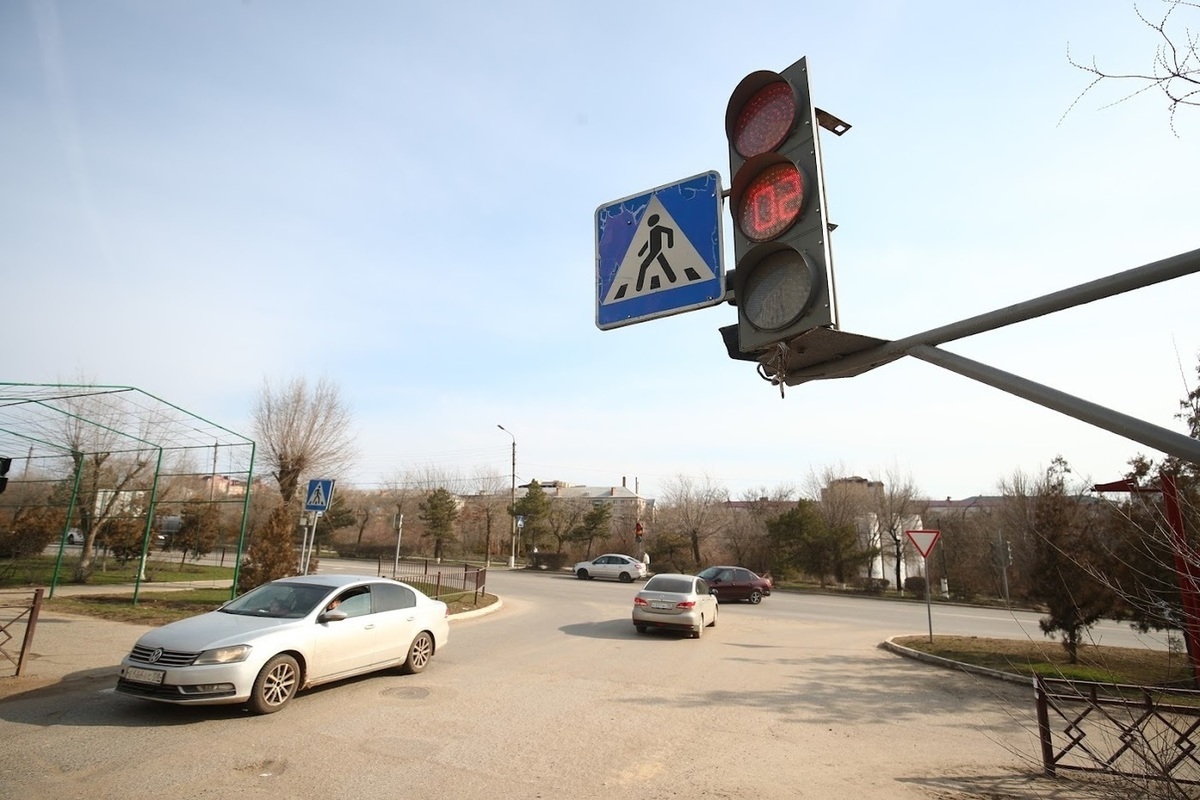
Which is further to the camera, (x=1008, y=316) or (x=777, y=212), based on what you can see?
(x=777, y=212)

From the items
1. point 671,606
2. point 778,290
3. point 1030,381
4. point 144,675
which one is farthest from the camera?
point 671,606

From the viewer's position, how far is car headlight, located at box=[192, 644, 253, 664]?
260 inches

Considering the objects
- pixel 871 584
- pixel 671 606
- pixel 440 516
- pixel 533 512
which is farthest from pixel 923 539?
pixel 440 516

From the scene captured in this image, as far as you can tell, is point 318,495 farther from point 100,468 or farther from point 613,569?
point 613,569

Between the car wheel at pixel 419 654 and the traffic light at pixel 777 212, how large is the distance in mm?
8219

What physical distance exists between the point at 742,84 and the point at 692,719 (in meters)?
7.03

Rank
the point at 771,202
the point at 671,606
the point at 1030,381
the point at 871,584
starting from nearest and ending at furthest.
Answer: the point at 1030,381
the point at 771,202
the point at 671,606
the point at 871,584

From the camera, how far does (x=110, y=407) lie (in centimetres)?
2136

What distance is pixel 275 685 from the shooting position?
7.09 metres

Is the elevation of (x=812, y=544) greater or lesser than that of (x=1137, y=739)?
greater

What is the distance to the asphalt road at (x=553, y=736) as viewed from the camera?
5160 mm

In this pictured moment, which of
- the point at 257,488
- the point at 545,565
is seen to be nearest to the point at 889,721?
the point at 257,488

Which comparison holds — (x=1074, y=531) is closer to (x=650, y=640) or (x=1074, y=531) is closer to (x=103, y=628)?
(x=650, y=640)

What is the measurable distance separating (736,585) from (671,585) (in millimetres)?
11076
